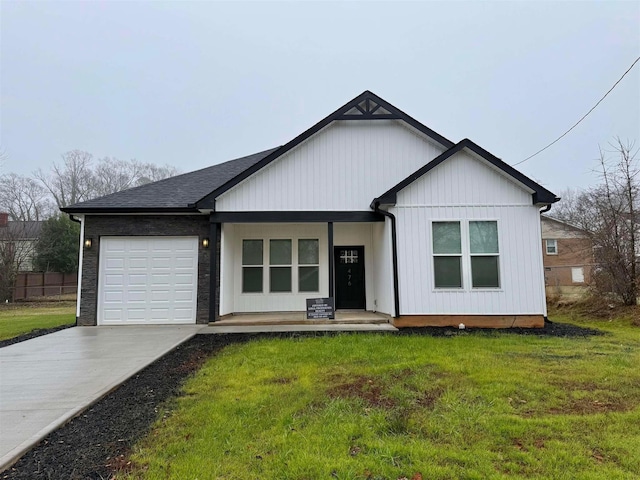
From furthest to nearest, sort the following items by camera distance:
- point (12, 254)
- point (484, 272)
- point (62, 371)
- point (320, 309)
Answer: point (12, 254) < point (320, 309) < point (484, 272) < point (62, 371)

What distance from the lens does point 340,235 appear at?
11430mm

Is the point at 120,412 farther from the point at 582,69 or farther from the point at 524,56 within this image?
the point at 582,69

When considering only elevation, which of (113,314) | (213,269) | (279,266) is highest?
(279,266)

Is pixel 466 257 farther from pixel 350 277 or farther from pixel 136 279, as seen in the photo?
pixel 136 279

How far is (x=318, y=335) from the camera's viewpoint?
7965 mm

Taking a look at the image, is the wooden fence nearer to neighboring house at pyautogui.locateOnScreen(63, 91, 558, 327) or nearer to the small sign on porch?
neighboring house at pyautogui.locateOnScreen(63, 91, 558, 327)

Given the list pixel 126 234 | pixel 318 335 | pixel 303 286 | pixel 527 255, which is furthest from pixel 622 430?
pixel 126 234

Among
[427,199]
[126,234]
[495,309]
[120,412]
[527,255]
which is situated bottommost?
[120,412]

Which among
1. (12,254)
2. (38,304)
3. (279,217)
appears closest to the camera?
(279,217)

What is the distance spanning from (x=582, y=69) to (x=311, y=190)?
16236 millimetres

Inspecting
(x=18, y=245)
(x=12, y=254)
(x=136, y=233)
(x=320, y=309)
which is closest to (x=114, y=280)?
(x=136, y=233)

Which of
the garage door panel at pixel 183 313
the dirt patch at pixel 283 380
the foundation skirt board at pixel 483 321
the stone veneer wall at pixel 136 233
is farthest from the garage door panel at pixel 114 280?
the foundation skirt board at pixel 483 321

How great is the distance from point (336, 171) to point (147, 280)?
5.97 metres

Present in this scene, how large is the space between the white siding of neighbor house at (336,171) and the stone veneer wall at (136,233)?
1.13 metres
